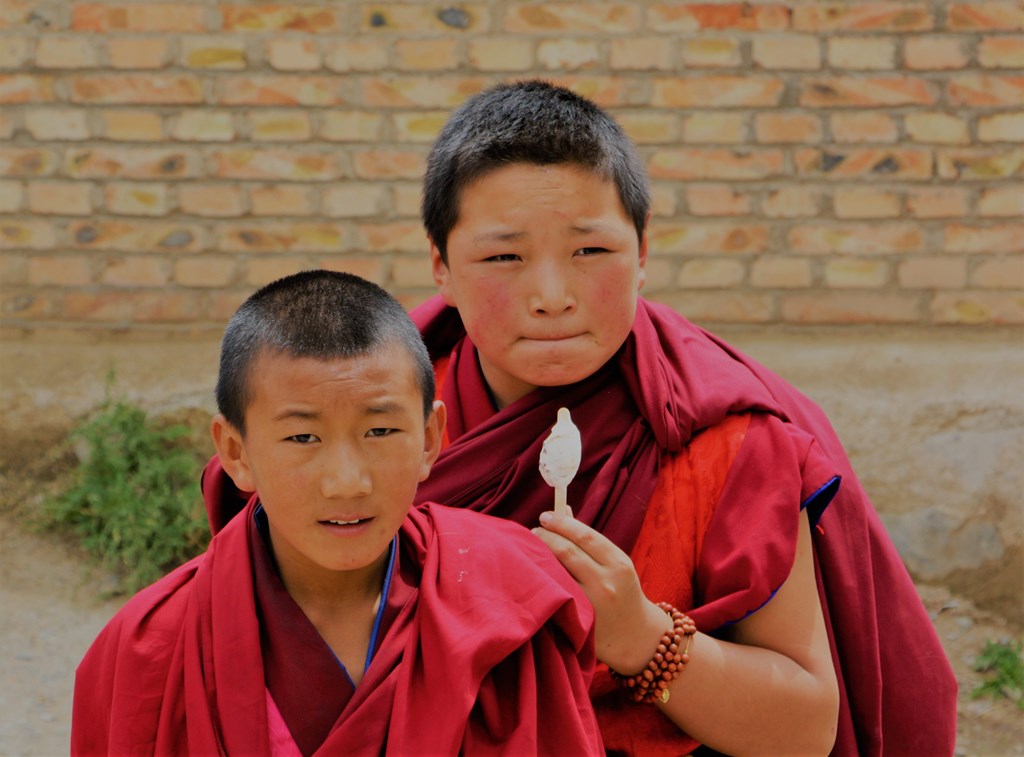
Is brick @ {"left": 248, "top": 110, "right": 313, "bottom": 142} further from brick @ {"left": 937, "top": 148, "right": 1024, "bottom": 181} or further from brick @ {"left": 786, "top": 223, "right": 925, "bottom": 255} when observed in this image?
brick @ {"left": 937, "top": 148, "right": 1024, "bottom": 181}

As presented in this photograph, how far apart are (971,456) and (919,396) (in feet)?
0.82

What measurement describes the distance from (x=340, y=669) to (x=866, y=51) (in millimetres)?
3104

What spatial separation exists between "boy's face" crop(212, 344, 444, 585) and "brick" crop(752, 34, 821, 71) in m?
2.72

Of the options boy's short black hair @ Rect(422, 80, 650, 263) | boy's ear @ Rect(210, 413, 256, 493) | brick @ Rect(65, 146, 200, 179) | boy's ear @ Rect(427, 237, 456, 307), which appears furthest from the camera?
brick @ Rect(65, 146, 200, 179)

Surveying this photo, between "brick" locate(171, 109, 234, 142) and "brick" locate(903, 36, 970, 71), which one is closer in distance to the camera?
"brick" locate(903, 36, 970, 71)

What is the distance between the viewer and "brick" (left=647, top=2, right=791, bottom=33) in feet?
14.1

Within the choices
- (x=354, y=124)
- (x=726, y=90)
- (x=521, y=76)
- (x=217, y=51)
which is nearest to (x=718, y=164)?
(x=726, y=90)

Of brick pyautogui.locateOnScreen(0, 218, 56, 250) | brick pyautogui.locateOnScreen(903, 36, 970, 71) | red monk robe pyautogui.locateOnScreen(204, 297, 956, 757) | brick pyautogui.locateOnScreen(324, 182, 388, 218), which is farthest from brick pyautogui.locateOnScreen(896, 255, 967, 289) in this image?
brick pyautogui.locateOnScreen(0, 218, 56, 250)

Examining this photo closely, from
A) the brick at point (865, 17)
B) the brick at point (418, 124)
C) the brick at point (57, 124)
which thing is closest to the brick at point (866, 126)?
the brick at point (865, 17)

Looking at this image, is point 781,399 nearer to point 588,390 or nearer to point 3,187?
point 588,390

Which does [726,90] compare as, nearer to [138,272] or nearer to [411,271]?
[411,271]

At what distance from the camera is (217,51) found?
4387 mm

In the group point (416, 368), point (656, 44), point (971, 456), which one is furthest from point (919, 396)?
point (416, 368)

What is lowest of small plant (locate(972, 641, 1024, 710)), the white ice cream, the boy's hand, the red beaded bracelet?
small plant (locate(972, 641, 1024, 710))
